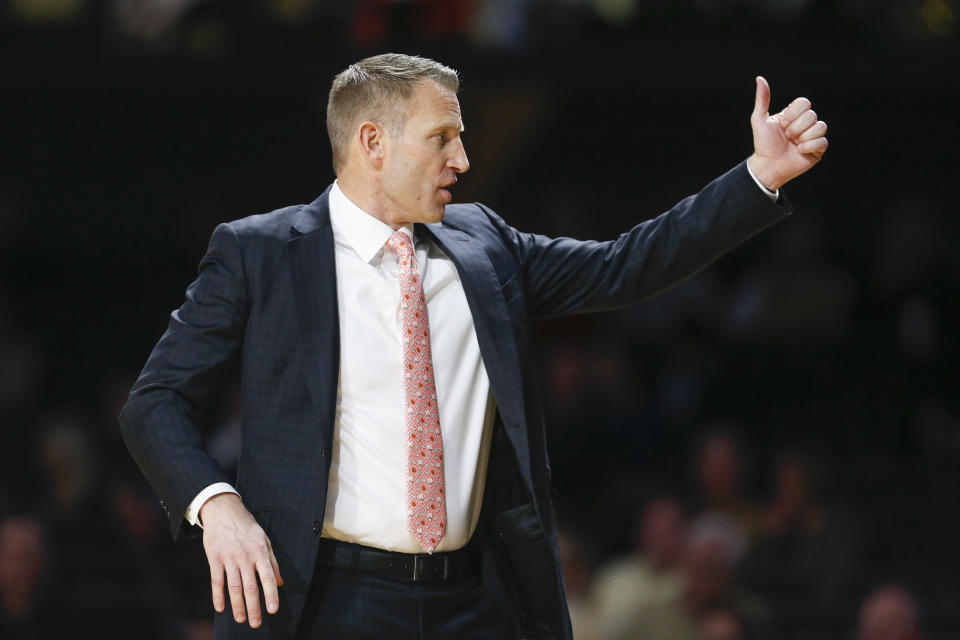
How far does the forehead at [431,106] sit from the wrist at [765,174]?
560mm

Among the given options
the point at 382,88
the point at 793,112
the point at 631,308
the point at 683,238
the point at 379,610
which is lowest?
the point at 379,610

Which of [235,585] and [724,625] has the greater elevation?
[235,585]

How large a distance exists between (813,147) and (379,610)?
3.76 feet

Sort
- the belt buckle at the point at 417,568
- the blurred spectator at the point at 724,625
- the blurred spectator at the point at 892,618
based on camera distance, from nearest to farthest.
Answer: the belt buckle at the point at 417,568 < the blurred spectator at the point at 892,618 < the blurred spectator at the point at 724,625

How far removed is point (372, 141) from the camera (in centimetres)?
283

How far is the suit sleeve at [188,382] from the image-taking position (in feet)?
8.38

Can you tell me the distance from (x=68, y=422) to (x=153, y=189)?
363 centimetres

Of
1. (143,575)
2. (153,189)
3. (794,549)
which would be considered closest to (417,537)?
(794,549)

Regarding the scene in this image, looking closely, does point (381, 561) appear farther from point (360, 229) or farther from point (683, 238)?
point (683, 238)

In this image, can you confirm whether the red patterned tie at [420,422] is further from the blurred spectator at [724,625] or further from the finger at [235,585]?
the blurred spectator at [724,625]

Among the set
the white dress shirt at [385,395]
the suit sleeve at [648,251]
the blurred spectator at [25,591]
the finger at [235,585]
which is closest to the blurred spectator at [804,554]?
the blurred spectator at [25,591]

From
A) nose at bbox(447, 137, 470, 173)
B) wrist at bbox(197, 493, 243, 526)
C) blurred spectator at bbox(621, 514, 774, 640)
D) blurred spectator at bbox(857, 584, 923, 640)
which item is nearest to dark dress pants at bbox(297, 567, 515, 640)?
wrist at bbox(197, 493, 243, 526)

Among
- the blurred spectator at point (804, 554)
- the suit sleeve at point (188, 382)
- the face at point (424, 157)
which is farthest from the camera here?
the blurred spectator at point (804, 554)

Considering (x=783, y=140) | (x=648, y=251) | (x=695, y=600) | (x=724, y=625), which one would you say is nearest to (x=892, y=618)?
(x=724, y=625)
